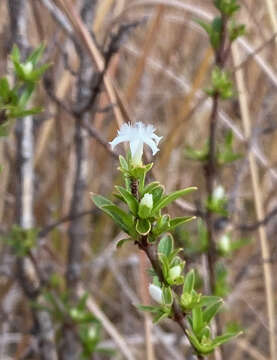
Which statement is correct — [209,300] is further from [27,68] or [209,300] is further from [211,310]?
[27,68]

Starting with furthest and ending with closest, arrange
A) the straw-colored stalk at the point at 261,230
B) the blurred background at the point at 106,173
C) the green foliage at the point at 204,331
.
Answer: the straw-colored stalk at the point at 261,230
the blurred background at the point at 106,173
the green foliage at the point at 204,331

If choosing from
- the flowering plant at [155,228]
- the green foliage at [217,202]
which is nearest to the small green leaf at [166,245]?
the flowering plant at [155,228]

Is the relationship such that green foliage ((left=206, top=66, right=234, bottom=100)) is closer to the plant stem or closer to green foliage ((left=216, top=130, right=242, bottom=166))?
green foliage ((left=216, top=130, right=242, bottom=166))

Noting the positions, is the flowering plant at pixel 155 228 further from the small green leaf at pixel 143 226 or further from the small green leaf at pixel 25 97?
the small green leaf at pixel 25 97

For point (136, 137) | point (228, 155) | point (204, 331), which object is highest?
point (228, 155)

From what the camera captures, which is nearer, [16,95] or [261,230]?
[16,95]

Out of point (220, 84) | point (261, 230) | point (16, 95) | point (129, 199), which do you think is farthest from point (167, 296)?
point (261, 230)

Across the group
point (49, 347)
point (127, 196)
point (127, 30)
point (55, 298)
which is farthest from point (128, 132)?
point (49, 347)
